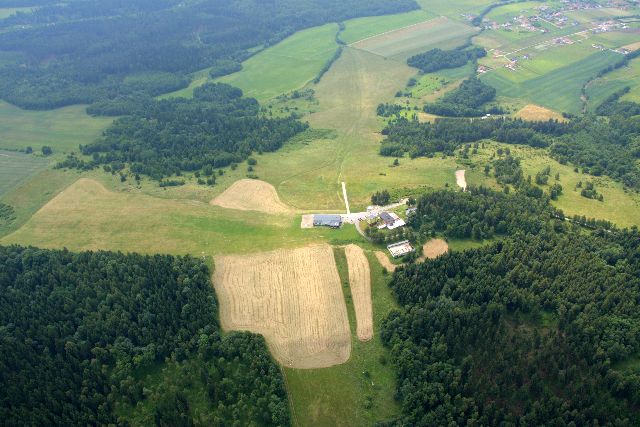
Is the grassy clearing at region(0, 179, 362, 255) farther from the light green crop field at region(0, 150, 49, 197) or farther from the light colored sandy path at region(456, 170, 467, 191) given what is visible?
the light colored sandy path at region(456, 170, 467, 191)

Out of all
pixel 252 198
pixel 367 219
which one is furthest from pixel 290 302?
pixel 252 198

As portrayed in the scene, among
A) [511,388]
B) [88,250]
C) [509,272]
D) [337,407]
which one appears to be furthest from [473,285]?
[88,250]

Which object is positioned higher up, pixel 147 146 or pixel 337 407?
pixel 147 146

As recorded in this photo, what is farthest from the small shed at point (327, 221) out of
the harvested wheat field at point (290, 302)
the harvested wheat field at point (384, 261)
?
the harvested wheat field at point (384, 261)

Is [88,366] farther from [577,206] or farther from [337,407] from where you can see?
[577,206]

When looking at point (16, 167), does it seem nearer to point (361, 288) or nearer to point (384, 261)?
point (361, 288)

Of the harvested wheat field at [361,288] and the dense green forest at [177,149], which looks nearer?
the harvested wheat field at [361,288]

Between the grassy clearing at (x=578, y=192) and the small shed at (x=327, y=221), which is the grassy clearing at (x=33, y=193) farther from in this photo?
the grassy clearing at (x=578, y=192)
